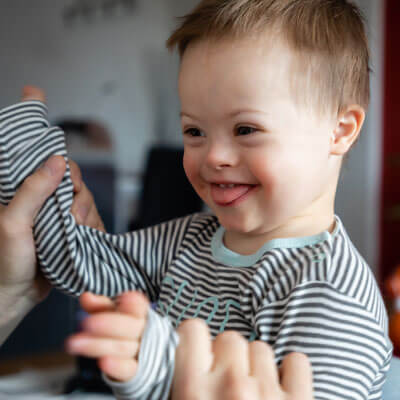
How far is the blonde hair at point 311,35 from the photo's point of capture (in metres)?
0.60

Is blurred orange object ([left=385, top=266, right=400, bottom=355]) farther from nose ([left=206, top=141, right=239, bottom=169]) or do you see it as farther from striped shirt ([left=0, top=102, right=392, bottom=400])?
nose ([left=206, top=141, right=239, bottom=169])

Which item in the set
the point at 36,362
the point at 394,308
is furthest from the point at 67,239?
the point at 36,362

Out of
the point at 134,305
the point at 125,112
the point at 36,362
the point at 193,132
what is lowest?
the point at 36,362

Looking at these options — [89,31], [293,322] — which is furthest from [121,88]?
[293,322]

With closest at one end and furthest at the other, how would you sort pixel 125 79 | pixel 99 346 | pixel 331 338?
pixel 99 346 < pixel 331 338 < pixel 125 79

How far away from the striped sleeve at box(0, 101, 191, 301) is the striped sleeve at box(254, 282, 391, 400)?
0.26 meters

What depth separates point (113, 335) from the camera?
0.40 m

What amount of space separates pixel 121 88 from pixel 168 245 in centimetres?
308

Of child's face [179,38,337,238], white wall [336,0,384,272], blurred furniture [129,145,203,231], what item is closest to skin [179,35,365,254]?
child's face [179,38,337,238]

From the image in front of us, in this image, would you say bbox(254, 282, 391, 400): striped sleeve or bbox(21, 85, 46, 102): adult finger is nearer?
bbox(254, 282, 391, 400): striped sleeve

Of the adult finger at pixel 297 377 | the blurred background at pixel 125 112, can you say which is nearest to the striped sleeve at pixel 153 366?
the adult finger at pixel 297 377

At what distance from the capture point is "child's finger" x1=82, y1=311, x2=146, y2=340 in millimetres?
399

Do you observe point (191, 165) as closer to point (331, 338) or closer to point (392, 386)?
point (331, 338)

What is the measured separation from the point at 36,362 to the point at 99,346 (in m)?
2.34
